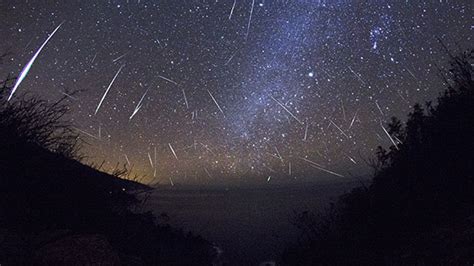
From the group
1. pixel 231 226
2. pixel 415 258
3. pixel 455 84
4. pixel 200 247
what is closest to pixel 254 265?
pixel 200 247

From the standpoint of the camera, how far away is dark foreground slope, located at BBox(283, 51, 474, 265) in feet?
15.8

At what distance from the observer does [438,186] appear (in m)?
5.62

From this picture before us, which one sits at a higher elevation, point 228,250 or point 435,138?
point 435,138

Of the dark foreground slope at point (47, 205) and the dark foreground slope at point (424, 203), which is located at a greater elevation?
the dark foreground slope at point (424, 203)

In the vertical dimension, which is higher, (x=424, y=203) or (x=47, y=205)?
(x=424, y=203)

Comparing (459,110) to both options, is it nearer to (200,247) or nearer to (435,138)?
(435,138)

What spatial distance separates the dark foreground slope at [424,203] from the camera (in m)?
4.80

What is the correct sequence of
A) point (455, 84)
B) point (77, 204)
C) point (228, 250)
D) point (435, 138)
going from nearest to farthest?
point (77, 204) < point (435, 138) < point (455, 84) < point (228, 250)

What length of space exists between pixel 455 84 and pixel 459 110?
144cm

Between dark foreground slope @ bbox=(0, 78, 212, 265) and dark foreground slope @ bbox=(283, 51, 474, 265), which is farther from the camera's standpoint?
dark foreground slope @ bbox=(283, 51, 474, 265)

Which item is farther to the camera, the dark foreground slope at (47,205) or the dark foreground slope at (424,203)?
the dark foreground slope at (424,203)

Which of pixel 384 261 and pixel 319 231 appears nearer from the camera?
pixel 384 261

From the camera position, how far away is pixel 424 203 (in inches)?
221

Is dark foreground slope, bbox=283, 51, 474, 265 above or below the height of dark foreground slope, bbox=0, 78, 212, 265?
above
